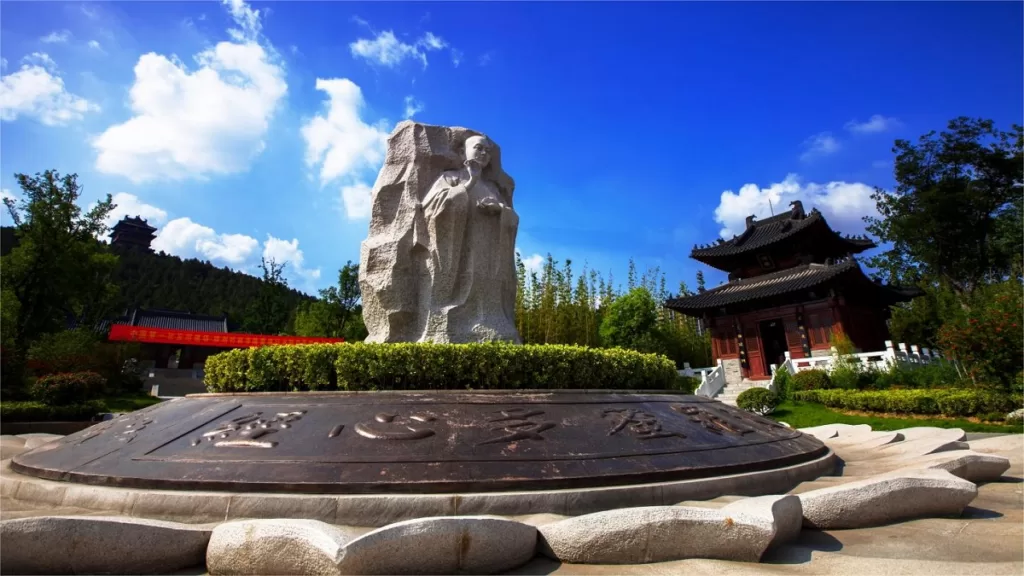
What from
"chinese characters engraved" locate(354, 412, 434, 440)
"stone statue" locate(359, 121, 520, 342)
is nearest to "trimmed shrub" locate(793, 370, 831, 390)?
"stone statue" locate(359, 121, 520, 342)

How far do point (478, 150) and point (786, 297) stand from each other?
18.8 meters

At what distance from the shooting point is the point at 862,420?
40.0 feet

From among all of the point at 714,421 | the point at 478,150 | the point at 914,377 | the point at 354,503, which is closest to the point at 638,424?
the point at 714,421

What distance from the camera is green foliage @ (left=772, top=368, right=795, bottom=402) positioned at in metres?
16.2

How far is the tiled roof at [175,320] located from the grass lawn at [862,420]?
A: 30.7 metres

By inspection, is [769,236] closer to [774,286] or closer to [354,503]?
[774,286]

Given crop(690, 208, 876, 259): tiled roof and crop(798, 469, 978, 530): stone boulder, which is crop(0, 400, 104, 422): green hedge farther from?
crop(690, 208, 876, 259): tiled roof

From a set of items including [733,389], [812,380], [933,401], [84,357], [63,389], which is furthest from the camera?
[733,389]

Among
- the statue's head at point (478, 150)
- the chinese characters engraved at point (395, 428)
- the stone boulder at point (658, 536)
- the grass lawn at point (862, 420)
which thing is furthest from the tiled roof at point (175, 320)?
the stone boulder at point (658, 536)

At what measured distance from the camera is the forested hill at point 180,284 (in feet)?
146

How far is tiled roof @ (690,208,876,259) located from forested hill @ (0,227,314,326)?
3213 cm

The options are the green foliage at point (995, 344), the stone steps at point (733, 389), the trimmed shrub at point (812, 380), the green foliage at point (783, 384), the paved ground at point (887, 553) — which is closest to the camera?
the paved ground at point (887, 553)

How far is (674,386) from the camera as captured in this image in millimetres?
6230

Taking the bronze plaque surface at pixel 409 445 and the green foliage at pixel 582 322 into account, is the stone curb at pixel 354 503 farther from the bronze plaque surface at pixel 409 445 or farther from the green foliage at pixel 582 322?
the green foliage at pixel 582 322
